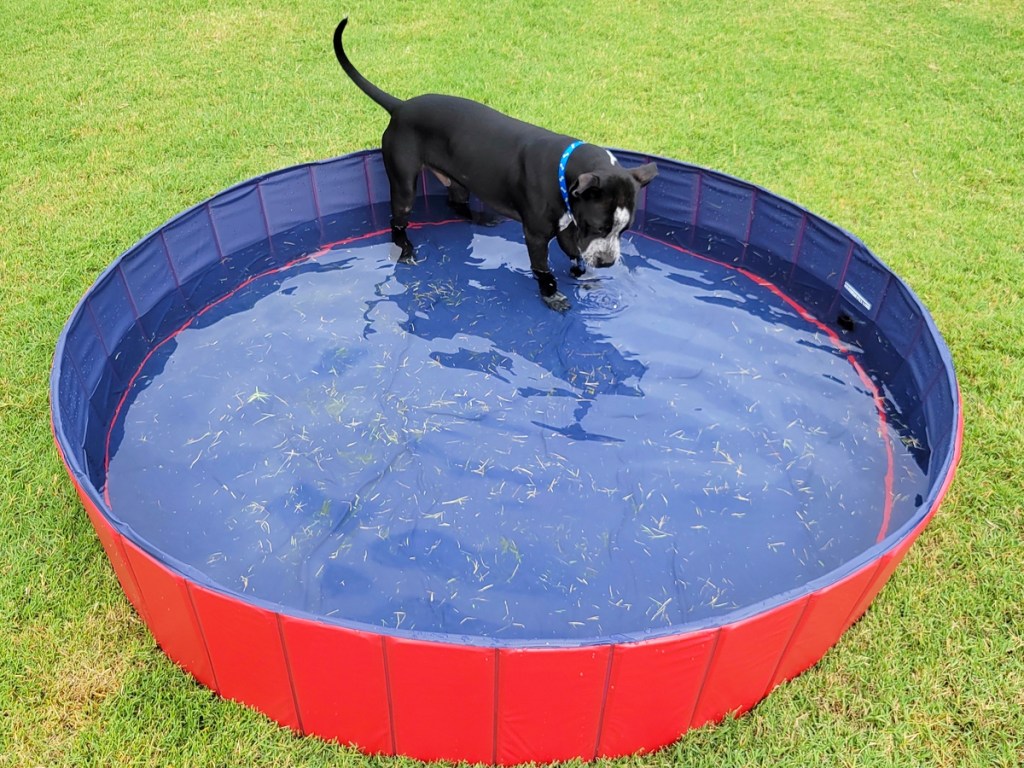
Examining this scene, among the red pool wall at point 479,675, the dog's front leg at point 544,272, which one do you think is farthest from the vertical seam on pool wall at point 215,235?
the red pool wall at point 479,675

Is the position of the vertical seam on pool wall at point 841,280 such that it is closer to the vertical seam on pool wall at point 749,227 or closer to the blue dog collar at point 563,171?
the vertical seam on pool wall at point 749,227

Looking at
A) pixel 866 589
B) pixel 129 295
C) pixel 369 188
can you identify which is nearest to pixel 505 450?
pixel 866 589

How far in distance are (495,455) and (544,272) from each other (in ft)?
4.38

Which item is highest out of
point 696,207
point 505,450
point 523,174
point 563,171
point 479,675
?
point 563,171

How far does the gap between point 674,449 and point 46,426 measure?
300 centimetres

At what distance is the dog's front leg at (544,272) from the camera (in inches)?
184

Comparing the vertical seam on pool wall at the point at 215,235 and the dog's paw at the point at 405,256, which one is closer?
the vertical seam on pool wall at the point at 215,235

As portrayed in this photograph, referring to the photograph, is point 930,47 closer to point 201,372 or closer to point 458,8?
point 458,8

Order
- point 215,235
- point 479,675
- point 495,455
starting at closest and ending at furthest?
1. point 479,675
2. point 495,455
3. point 215,235

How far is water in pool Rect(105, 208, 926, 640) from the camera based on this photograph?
11.1 feet

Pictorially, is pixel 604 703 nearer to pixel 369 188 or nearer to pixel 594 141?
pixel 369 188

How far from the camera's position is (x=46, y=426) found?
158 inches

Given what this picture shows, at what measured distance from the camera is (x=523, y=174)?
454 centimetres

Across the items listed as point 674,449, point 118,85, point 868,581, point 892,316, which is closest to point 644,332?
point 674,449
